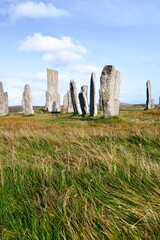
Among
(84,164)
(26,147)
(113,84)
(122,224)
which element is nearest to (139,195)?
(122,224)

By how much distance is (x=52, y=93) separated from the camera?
3100 centimetres

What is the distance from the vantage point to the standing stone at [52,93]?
100 ft

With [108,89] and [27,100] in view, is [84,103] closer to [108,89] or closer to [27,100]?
[27,100]

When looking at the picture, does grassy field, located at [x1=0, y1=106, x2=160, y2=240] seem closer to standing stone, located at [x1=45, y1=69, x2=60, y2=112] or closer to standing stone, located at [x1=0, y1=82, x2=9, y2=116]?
standing stone, located at [x1=0, y1=82, x2=9, y2=116]

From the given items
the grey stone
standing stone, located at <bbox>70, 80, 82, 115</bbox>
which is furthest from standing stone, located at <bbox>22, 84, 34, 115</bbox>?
the grey stone

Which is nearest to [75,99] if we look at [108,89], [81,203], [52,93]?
[52,93]

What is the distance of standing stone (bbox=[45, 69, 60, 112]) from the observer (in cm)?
3052

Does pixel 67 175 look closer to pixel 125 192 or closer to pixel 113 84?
pixel 125 192

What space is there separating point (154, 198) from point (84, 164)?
4.31 ft

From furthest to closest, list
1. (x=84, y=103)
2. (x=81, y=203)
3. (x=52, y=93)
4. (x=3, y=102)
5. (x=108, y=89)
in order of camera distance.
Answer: (x=52, y=93) → (x=3, y=102) → (x=84, y=103) → (x=108, y=89) → (x=81, y=203)

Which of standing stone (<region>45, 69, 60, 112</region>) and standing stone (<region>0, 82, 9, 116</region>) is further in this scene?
standing stone (<region>45, 69, 60, 112</region>)

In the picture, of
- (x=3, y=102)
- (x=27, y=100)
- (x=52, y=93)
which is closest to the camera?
(x=27, y=100)

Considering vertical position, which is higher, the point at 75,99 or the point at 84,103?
the point at 75,99

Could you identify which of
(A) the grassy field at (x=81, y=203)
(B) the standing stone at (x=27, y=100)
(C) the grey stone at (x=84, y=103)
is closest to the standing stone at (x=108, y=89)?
(C) the grey stone at (x=84, y=103)
